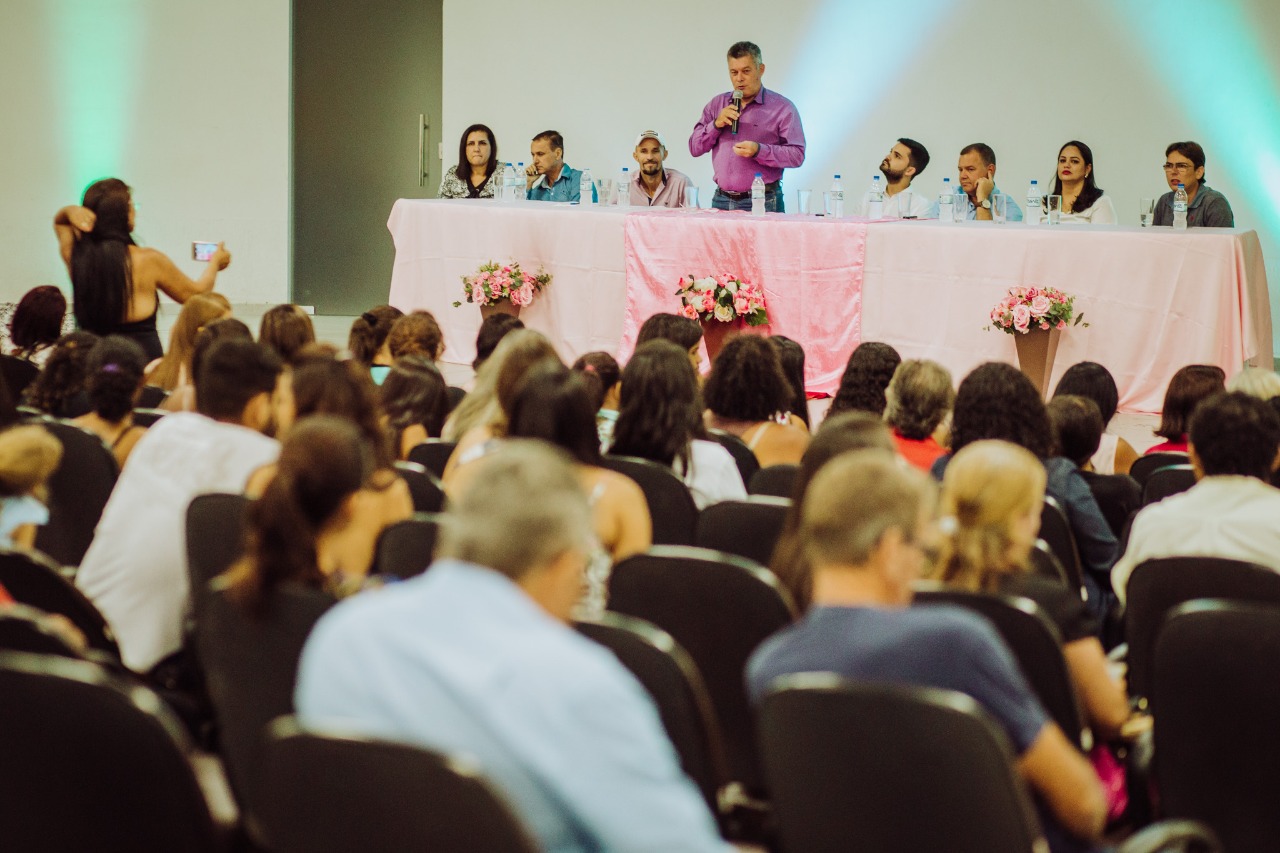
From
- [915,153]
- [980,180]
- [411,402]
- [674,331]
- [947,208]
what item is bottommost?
[411,402]

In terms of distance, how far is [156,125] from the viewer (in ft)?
38.9

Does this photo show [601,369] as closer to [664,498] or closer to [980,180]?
[664,498]

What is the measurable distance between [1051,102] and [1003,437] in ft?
22.7

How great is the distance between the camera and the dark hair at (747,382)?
4.24 meters

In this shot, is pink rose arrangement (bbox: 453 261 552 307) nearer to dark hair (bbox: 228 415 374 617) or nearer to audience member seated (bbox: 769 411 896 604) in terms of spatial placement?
audience member seated (bbox: 769 411 896 604)

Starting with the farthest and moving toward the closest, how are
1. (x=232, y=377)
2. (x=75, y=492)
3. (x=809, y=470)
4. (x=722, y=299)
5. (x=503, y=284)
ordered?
1. (x=503, y=284)
2. (x=722, y=299)
3. (x=75, y=492)
4. (x=232, y=377)
5. (x=809, y=470)

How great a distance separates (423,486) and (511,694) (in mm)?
1900

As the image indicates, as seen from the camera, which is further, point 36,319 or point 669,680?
point 36,319

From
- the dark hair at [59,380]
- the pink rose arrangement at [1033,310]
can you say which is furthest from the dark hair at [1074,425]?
the pink rose arrangement at [1033,310]

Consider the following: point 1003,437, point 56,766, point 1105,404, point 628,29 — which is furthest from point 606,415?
point 628,29

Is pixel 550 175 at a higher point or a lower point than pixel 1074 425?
higher

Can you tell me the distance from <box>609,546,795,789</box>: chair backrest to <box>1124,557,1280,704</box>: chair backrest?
0.72 meters

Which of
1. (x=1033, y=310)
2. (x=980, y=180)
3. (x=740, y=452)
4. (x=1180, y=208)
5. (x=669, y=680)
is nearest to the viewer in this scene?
(x=669, y=680)

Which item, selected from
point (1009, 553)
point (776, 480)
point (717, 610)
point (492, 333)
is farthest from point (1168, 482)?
point (492, 333)
